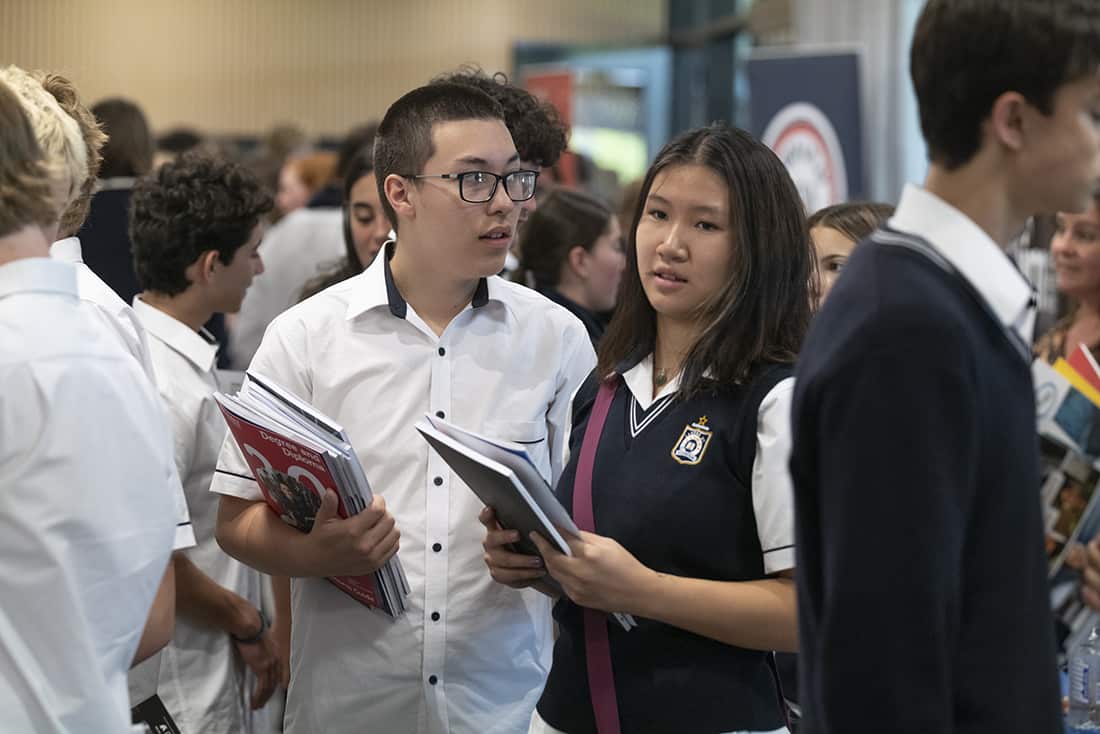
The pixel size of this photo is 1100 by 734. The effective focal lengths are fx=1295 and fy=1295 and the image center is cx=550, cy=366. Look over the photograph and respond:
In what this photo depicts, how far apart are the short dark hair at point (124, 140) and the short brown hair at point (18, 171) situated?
9.85ft

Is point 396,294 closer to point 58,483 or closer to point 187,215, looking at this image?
point 187,215

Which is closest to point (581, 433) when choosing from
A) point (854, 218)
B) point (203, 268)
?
point (854, 218)

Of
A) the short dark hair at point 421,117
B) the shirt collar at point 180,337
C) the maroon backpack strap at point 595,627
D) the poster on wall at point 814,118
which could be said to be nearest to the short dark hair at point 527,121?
the short dark hair at point 421,117

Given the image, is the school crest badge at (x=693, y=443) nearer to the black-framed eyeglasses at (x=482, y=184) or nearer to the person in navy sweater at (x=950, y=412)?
the person in navy sweater at (x=950, y=412)

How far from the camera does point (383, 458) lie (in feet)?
7.43

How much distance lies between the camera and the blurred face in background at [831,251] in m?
2.67

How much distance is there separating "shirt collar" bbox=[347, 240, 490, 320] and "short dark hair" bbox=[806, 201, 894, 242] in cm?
74

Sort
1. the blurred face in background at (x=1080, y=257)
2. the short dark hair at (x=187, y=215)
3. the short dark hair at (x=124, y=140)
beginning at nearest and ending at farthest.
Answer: the short dark hair at (x=187, y=215)
the blurred face in background at (x=1080, y=257)
the short dark hair at (x=124, y=140)

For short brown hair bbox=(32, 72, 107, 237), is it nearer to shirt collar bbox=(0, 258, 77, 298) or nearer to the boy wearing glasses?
the boy wearing glasses

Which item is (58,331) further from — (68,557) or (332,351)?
(332,351)

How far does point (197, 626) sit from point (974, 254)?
186cm

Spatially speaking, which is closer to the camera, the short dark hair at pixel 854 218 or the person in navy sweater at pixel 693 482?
the person in navy sweater at pixel 693 482

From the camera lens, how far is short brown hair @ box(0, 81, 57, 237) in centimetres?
145

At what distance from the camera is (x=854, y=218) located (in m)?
2.73
